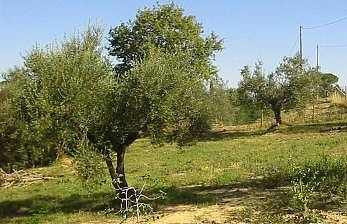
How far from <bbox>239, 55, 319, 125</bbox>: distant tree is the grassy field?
7.39 meters

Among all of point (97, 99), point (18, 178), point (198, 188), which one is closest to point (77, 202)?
point (198, 188)

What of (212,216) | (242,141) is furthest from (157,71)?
(242,141)

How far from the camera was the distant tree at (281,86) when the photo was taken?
41.0 meters

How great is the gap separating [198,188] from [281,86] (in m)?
24.7

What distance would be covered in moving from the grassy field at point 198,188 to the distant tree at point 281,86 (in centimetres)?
739

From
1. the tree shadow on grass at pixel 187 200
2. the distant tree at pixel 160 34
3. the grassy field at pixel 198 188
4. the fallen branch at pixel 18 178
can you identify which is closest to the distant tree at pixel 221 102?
the distant tree at pixel 160 34

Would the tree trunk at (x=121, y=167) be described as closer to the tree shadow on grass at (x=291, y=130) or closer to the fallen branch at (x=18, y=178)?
the fallen branch at (x=18, y=178)

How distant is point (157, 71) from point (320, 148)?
14.9 metres

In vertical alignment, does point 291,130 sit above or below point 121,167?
above

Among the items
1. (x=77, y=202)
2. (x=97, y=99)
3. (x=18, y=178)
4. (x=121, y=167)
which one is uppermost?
(x=97, y=99)

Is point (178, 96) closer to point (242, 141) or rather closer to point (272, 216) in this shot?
point (272, 216)

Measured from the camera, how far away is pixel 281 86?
1636 inches

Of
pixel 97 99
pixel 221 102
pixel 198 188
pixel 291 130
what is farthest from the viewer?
pixel 221 102

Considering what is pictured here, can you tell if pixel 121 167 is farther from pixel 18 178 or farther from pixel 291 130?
pixel 291 130
